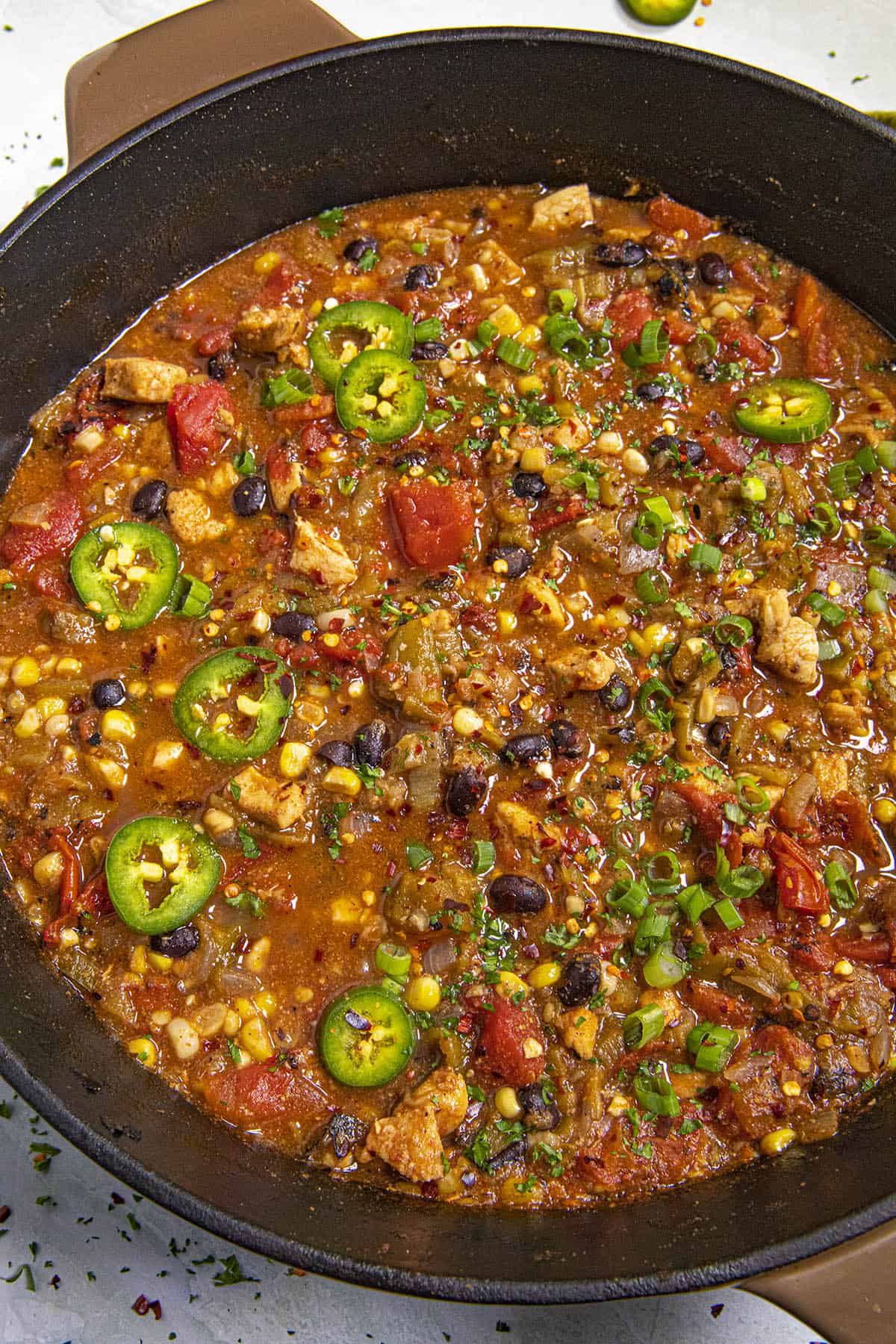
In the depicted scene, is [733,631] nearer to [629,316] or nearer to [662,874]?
[662,874]

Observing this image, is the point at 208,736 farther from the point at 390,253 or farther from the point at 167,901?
the point at 390,253

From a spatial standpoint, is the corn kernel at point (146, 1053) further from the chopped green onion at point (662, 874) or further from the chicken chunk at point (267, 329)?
the chicken chunk at point (267, 329)

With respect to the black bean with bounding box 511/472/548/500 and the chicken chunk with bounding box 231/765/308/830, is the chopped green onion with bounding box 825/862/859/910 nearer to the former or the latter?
the black bean with bounding box 511/472/548/500

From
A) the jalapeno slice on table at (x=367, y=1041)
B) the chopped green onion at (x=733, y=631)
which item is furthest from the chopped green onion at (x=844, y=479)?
the jalapeno slice on table at (x=367, y=1041)

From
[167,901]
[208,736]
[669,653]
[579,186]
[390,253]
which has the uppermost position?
[579,186]

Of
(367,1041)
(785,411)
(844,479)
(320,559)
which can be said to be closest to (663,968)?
(367,1041)

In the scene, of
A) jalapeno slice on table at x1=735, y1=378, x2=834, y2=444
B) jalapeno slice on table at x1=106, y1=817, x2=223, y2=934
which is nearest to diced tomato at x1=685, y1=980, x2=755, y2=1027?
jalapeno slice on table at x1=106, y1=817, x2=223, y2=934

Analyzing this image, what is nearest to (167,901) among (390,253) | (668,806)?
(668,806)
